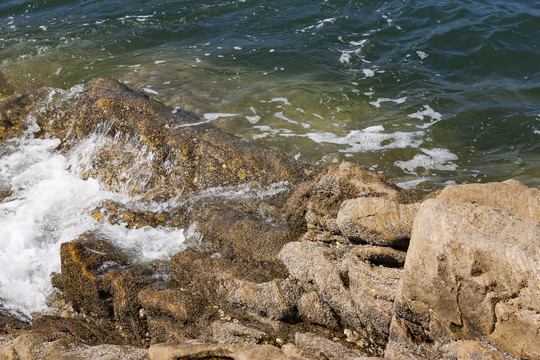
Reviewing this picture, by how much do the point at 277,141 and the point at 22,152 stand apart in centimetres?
509

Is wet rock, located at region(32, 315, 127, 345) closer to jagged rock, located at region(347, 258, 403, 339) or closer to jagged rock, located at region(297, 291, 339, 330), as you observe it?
jagged rock, located at region(297, 291, 339, 330)

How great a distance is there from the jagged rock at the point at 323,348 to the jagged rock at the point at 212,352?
0.43m

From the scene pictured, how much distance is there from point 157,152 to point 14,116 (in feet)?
13.6

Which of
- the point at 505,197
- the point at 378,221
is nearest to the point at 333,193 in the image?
the point at 378,221

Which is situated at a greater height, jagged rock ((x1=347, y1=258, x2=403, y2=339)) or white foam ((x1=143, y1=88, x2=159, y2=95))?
white foam ((x1=143, y1=88, x2=159, y2=95))

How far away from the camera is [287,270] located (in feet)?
16.5

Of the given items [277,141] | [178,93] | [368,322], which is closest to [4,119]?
[178,93]

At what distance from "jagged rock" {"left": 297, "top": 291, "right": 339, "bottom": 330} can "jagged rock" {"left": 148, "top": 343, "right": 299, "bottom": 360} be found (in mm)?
837

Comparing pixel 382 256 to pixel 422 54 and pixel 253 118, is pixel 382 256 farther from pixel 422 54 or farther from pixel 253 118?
pixel 422 54

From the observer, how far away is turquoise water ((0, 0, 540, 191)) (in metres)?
8.80

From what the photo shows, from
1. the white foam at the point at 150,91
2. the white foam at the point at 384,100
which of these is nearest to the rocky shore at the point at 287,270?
the white foam at the point at 150,91

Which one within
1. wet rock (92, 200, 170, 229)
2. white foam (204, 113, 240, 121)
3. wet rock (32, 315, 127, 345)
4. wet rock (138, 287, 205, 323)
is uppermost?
white foam (204, 113, 240, 121)

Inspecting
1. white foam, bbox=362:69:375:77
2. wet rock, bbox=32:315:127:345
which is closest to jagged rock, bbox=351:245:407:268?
wet rock, bbox=32:315:127:345

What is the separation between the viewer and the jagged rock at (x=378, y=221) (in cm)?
454
